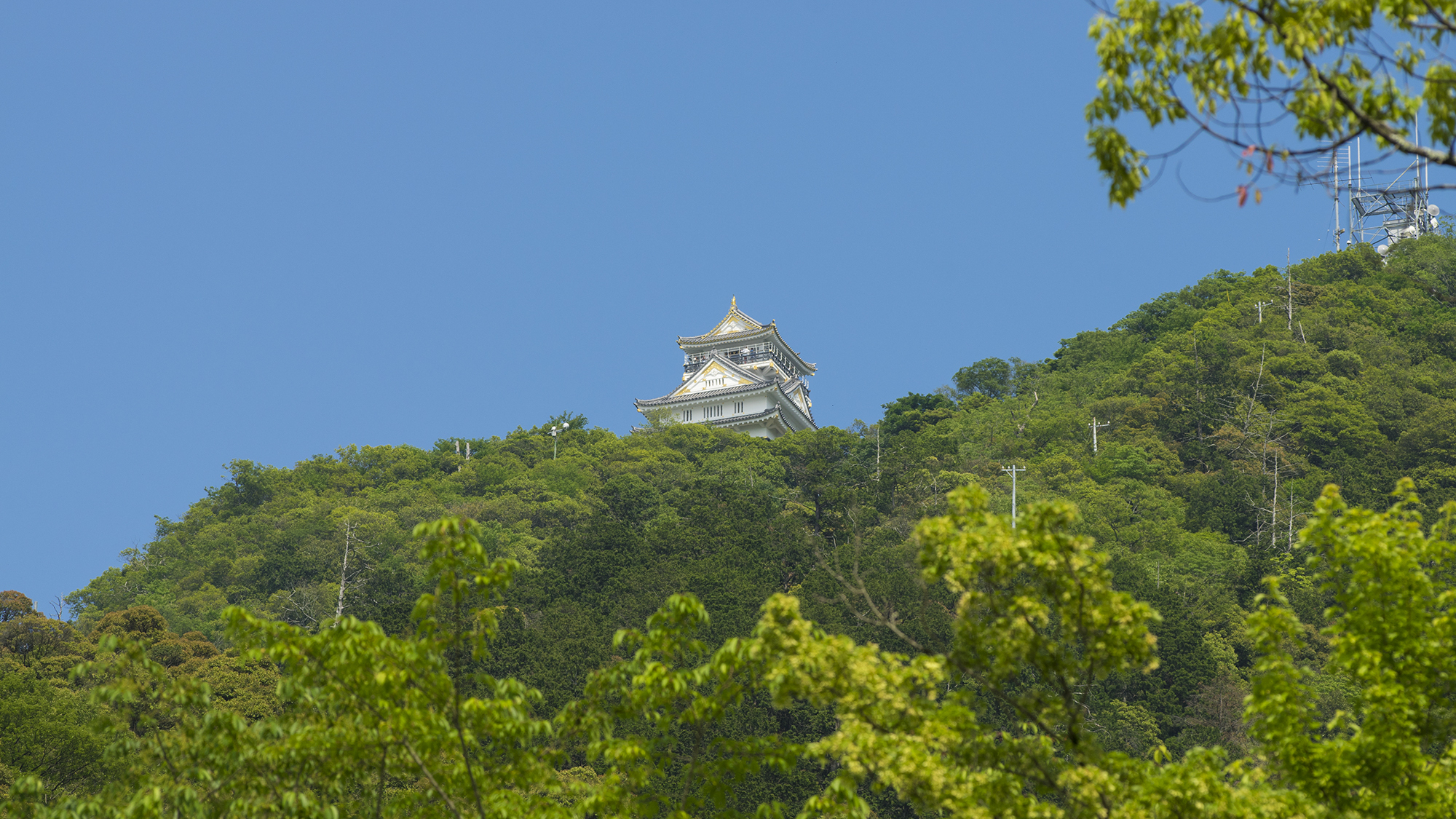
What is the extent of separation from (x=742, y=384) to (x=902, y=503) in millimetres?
26725

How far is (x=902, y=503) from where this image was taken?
4541 cm

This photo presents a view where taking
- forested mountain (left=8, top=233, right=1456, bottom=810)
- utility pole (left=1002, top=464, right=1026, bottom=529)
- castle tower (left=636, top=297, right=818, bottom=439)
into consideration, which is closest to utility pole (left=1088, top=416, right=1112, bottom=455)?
forested mountain (left=8, top=233, right=1456, bottom=810)

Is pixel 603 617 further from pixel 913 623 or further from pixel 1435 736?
pixel 1435 736

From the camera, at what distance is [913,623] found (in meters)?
35.4

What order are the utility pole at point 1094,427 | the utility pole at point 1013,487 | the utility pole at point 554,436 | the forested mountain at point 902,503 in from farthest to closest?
the utility pole at point 554,436 < the utility pole at point 1094,427 < the utility pole at point 1013,487 < the forested mountain at point 902,503

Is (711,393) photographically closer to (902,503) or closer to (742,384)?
(742,384)

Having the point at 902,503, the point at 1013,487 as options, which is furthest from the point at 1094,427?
the point at 1013,487

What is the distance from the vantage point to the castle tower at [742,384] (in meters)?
69.7

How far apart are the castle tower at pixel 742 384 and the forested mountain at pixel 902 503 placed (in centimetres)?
670

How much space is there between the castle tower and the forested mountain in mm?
6700

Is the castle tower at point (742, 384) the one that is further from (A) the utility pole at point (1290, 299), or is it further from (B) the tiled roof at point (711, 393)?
(A) the utility pole at point (1290, 299)

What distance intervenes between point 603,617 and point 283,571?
Answer: 15769mm

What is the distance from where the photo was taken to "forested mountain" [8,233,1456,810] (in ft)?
107

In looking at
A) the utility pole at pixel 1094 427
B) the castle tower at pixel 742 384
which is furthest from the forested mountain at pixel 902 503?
the castle tower at pixel 742 384
